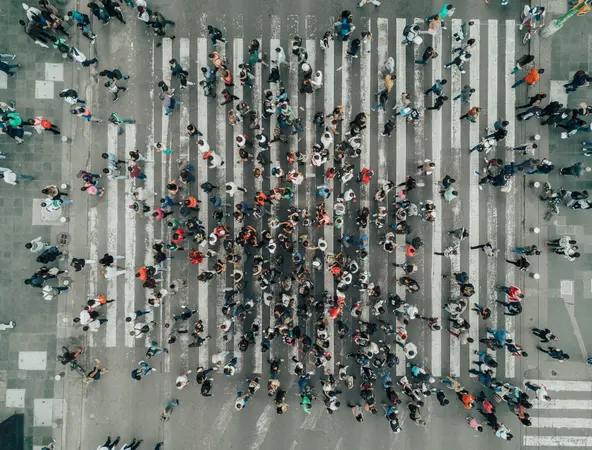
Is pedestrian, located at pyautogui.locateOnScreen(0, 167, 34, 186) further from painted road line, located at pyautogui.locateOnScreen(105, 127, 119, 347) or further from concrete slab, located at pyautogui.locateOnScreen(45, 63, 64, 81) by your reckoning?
concrete slab, located at pyautogui.locateOnScreen(45, 63, 64, 81)

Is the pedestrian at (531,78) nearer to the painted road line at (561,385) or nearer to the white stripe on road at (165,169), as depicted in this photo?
the painted road line at (561,385)

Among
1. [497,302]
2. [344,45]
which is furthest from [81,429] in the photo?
[344,45]

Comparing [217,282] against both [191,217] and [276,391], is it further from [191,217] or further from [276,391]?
[276,391]

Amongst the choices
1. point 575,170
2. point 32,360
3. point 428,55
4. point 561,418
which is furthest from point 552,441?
point 32,360

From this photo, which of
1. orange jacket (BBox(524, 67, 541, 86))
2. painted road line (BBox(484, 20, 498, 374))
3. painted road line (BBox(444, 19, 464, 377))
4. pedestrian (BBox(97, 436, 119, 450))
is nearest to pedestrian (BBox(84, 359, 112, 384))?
pedestrian (BBox(97, 436, 119, 450))

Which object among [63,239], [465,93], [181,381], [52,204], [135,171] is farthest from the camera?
[63,239]

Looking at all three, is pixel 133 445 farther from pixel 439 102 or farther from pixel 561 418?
pixel 439 102
